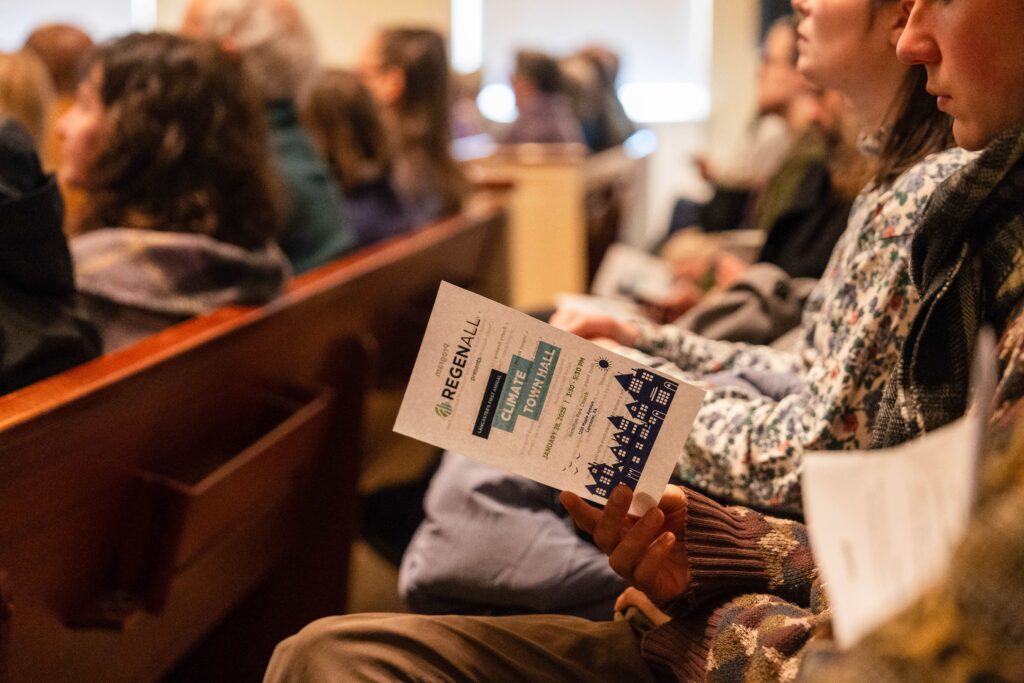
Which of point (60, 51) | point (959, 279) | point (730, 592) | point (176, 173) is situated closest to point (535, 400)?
point (730, 592)

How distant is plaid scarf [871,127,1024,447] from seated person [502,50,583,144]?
4884 millimetres

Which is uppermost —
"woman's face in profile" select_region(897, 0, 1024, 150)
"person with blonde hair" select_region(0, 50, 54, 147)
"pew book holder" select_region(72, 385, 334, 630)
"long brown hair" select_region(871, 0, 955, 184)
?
"woman's face in profile" select_region(897, 0, 1024, 150)

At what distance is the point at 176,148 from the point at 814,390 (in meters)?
1.12

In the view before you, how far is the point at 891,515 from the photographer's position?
547 mm

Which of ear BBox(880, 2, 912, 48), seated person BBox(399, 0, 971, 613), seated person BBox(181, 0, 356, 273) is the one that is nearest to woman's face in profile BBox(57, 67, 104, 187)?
seated person BBox(181, 0, 356, 273)

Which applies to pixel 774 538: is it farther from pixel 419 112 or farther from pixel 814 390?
pixel 419 112

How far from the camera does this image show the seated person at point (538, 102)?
5.72 meters

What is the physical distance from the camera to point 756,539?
988mm

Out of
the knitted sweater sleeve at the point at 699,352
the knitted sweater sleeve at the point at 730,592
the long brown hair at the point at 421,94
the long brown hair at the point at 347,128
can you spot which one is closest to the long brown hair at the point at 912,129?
the knitted sweater sleeve at the point at 699,352

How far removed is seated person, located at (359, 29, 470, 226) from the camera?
3.02 m

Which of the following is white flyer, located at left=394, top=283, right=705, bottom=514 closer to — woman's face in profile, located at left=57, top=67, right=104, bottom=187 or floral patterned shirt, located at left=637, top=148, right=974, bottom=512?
floral patterned shirt, located at left=637, top=148, right=974, bottom=512

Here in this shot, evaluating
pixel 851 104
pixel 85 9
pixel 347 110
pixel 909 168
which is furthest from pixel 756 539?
pixel 85 9

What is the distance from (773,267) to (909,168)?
762mm

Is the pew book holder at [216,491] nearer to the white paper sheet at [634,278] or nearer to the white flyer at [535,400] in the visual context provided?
the white flyer at [535,400]
